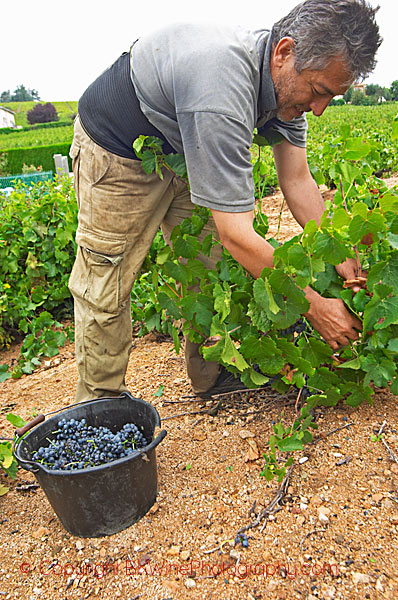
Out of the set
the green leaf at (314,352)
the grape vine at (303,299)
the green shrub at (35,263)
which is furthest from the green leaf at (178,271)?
the green shrub at (35,263)

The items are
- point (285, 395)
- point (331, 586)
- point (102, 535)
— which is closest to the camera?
point (331, 586)

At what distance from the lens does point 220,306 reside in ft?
5.69

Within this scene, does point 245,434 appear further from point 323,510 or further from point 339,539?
point 339,539

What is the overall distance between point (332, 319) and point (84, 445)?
105 cm

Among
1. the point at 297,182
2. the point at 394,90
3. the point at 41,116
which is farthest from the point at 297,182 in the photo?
the point at 41,116

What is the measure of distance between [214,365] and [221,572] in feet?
3.39

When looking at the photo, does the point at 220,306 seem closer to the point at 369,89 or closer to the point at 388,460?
the point at 388,460

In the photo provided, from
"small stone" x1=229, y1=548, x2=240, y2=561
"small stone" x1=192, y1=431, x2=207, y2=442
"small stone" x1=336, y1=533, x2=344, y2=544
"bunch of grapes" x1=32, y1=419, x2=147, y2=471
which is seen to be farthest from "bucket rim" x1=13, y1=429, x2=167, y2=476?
"small stone" x1=336, y1=533, x2=344, y2=544

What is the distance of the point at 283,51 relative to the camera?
1.63m

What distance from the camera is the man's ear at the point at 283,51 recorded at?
1.59 m

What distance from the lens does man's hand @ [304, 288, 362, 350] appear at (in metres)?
1.73

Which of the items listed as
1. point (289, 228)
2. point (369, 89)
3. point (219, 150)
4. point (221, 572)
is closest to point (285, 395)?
point (221, 572)

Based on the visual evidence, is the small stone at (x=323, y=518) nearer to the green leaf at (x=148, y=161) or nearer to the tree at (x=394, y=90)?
the green leaf at (x=148, y=161)

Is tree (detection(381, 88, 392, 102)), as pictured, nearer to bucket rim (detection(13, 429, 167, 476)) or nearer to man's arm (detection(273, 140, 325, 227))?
man's arm (detection(273, 140, 325, 227))
